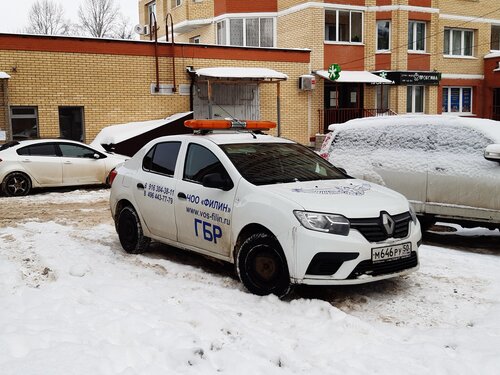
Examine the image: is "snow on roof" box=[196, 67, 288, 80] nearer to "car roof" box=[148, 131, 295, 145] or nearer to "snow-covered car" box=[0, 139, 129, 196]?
"snow-covered car" box=[0, 139, 129, 196]

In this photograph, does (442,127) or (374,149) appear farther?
(374,149)

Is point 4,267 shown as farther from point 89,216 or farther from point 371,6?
point 371,6

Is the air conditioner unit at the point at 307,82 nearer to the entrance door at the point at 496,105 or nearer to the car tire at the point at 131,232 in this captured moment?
the entrance door at the point at 496,105

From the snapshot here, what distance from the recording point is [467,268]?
258 inches

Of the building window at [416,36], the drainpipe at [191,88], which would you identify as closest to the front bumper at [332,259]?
the drainpipe at [191,88]

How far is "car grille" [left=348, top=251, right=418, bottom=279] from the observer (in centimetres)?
516

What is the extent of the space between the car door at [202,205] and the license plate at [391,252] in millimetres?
1438

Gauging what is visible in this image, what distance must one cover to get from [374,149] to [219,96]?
47.2 ft

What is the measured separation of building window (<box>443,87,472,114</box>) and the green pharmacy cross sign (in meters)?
8.21

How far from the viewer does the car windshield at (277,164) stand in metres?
5.93

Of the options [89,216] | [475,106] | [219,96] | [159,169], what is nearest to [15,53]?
[219,96]

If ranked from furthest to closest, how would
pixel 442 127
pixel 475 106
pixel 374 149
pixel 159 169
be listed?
pixel 475 106, pixel 374 149, pixel 442 127, pixel 159 169

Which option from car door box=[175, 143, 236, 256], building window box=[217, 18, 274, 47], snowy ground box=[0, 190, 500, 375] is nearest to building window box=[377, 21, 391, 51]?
building window box=[217, 18, 274, 47]

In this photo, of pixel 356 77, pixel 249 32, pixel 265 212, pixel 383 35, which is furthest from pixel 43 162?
pixel 383 35
